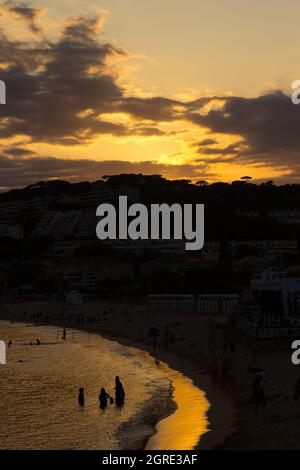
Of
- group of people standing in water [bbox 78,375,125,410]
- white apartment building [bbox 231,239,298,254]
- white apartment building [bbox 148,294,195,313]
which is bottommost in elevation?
group of people standing in water [bbox 78,375,125,410]

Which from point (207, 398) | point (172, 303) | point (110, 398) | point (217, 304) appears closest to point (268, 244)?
point (172, 303)

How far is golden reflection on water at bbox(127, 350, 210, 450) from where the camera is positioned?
989 inches

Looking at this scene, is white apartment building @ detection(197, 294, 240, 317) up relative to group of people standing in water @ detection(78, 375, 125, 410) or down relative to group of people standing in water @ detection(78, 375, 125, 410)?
up

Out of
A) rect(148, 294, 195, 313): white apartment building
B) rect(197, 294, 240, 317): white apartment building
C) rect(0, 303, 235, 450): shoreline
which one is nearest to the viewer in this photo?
rect(0, 303, 235, 450): shoreline

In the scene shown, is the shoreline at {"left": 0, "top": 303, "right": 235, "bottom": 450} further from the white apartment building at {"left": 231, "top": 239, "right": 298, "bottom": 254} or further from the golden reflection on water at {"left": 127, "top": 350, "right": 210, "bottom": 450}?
the white apartment building at {"left": 231, "top": 239, "right": 298, "bottom": 254}

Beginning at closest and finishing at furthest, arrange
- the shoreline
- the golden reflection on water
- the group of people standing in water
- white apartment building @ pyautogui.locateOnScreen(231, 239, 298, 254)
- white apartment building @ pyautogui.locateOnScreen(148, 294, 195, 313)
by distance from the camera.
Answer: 1. the golden reflection on water
2. the shoreline
3. the group of people standing in water
4. white apartment building @ pyautogui.locateOnScreen(148, 294, 195, 313)
5. white apartment building @ pyautogui.locateOnScreen(231, 239, 298, 254)

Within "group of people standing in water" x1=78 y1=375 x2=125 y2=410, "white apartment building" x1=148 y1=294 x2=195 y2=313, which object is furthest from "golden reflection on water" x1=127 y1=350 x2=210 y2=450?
"white apartment building" x1=148 y1=294 x2=195 y2=313

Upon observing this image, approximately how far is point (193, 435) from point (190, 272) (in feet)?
283

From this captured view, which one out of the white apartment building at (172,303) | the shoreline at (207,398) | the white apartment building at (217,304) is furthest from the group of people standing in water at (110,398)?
the white apartment building at (172,303)

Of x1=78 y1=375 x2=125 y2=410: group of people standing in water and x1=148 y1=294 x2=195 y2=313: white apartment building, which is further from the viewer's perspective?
x1=148 y1=294 x2=195 y2=313: white apartment building

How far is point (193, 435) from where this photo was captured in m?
26.0

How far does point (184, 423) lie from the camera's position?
28.7 meters
